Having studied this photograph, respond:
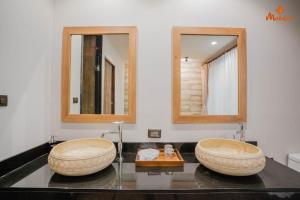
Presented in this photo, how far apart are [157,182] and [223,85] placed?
1.03 metres

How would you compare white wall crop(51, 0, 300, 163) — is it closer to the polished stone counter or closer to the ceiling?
the ceiling

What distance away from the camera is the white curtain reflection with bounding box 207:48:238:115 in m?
1.58

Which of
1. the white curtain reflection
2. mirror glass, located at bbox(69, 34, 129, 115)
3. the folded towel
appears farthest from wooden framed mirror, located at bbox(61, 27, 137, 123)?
the white curtain reflection

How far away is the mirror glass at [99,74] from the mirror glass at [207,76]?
0.53 m

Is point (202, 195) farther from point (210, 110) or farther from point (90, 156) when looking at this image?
point (210, 110)

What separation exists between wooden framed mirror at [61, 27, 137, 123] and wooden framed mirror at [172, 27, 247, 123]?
407 mm

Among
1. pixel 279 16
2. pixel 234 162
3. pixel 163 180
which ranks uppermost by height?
pixel 279 16

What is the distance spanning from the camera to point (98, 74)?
161 centimetres

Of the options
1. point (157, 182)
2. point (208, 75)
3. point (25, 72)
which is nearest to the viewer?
point (157, 182)

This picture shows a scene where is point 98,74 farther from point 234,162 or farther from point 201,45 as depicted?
point 234,162

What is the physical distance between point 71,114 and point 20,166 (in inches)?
20.5

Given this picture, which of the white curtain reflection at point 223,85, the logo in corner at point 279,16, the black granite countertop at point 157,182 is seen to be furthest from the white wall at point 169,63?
the black granite countertop at point 157,182

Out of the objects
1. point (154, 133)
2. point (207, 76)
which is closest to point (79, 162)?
point (154, 133)

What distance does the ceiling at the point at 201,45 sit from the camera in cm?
158
